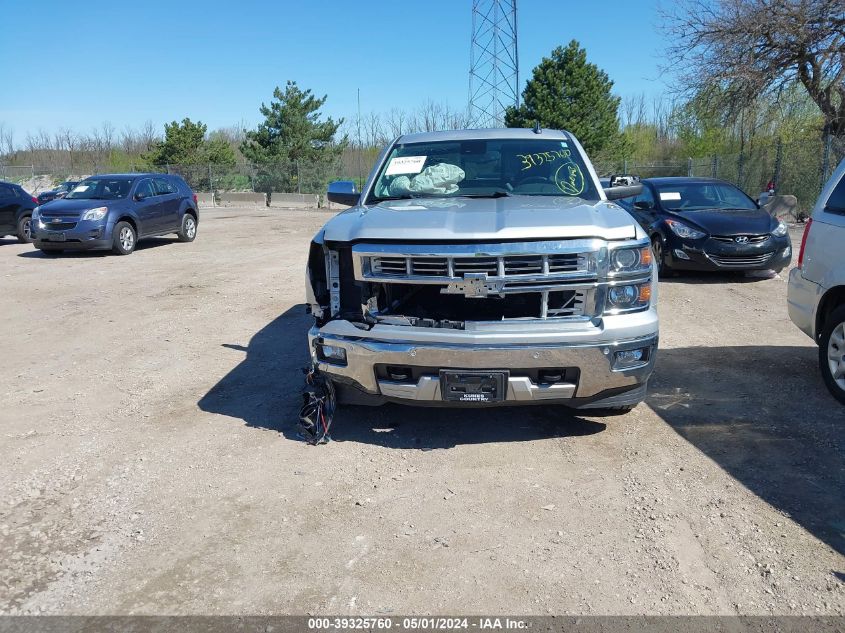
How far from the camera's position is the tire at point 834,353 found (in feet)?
16.2

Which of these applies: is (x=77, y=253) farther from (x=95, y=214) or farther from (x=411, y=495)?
(x=411, y=495)

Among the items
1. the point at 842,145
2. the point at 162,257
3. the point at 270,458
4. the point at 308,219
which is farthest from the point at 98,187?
Result: the point at 842,145

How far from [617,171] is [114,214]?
86.1 ft

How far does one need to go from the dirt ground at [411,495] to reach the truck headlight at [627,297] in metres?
0.93

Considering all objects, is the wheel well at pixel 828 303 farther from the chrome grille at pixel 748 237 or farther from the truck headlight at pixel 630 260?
the chrome grille at pixel 748 237

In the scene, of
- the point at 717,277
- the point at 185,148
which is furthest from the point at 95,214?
the point at 185,148

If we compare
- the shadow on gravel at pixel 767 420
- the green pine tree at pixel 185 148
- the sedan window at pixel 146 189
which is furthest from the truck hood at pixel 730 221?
the green pine tree at pixel 185 148

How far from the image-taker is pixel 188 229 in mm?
16625

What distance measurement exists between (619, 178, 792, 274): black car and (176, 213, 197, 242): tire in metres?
10.9

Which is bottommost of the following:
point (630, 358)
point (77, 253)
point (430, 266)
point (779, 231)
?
point (77, 253)

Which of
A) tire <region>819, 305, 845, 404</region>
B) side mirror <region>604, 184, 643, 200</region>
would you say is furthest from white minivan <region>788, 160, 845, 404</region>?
side mirror <region>604, 184, 643, 200</region>

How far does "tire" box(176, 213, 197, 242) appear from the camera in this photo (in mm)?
16422

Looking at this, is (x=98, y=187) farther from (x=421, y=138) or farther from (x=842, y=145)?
(x=842, y=145)

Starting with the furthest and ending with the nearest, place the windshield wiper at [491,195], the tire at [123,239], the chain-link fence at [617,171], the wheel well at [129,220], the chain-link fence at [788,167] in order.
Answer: the chain-link fence at [617,171], the chain-link fence at [788,167], the wheel well at [129,220], the tire at [123,239], the windshield wiper at [491,195]
